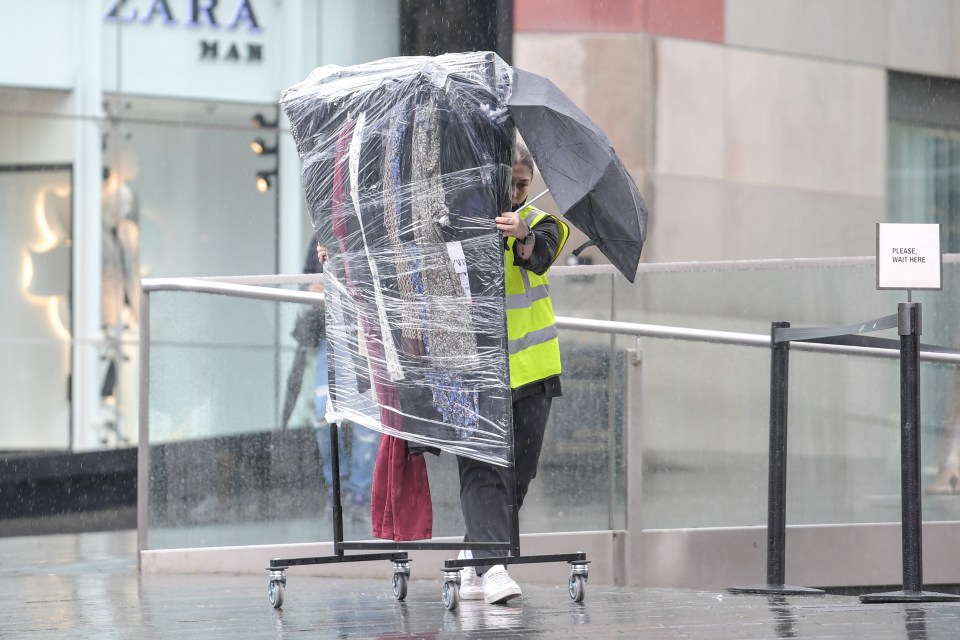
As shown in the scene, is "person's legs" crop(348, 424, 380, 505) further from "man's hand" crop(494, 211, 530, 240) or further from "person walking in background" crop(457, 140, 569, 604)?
"man's hand" crop(494, 211, 530, 240)

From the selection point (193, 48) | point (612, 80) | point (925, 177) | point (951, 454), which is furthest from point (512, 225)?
point (925, 177)

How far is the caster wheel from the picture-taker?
573cm

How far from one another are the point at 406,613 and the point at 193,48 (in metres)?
9.93

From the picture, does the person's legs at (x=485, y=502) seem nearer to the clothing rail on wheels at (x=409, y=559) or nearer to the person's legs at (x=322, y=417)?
the clothing rail on wheels at (x=409, y=559)

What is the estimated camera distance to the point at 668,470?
8078mm

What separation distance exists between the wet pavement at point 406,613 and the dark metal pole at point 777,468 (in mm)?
358

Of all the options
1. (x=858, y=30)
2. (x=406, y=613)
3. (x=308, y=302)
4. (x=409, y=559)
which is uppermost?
(x=858, y=30)

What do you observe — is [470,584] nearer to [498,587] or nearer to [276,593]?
[498,587]

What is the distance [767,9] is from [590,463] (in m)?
7.15

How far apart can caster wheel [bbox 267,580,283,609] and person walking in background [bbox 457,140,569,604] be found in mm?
670

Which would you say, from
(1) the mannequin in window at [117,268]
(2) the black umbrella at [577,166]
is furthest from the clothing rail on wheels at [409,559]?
(1) the mannequin in window at [117,268]

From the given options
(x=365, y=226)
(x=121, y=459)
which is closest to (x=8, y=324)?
(x=121, y=459)

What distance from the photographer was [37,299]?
14289 mm

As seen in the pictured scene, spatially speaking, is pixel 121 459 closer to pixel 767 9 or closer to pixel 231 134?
pixel 231 134
